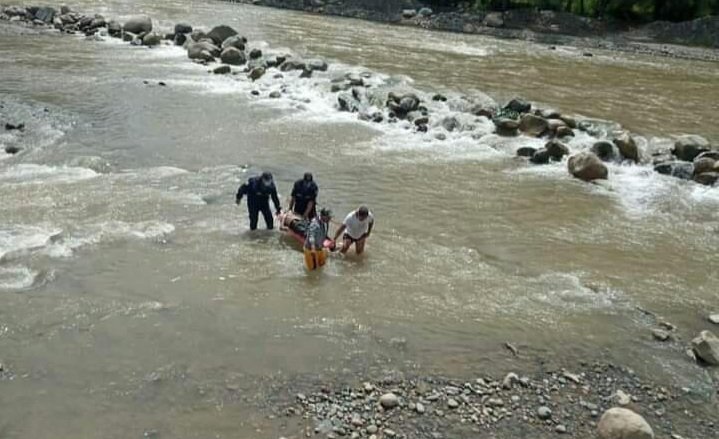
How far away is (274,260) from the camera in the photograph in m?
13.3

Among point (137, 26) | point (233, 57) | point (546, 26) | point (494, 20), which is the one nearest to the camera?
point (233, 57)

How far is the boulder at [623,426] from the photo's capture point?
27.9 feet


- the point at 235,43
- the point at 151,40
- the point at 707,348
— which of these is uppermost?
the point at 235,43

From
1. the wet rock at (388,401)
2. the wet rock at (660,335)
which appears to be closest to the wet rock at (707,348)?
the wet rock at (660,335)

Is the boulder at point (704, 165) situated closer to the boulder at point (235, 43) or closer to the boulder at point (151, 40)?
the boulder at point (235, 43)

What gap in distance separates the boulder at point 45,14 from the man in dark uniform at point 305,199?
3225 cm

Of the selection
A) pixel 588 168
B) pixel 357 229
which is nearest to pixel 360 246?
pixel 357 229

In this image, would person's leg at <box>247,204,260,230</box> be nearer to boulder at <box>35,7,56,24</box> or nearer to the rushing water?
the rushing water

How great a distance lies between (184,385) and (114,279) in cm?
342

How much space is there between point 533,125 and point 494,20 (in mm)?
36061

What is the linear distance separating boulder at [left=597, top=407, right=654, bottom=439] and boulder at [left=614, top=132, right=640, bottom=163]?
42.9ft

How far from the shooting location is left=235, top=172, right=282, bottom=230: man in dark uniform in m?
14.2

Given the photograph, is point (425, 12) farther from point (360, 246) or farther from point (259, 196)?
point (360, 246)

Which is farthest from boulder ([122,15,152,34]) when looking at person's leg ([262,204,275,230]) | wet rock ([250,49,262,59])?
person's leg ([262,204,275,230])
